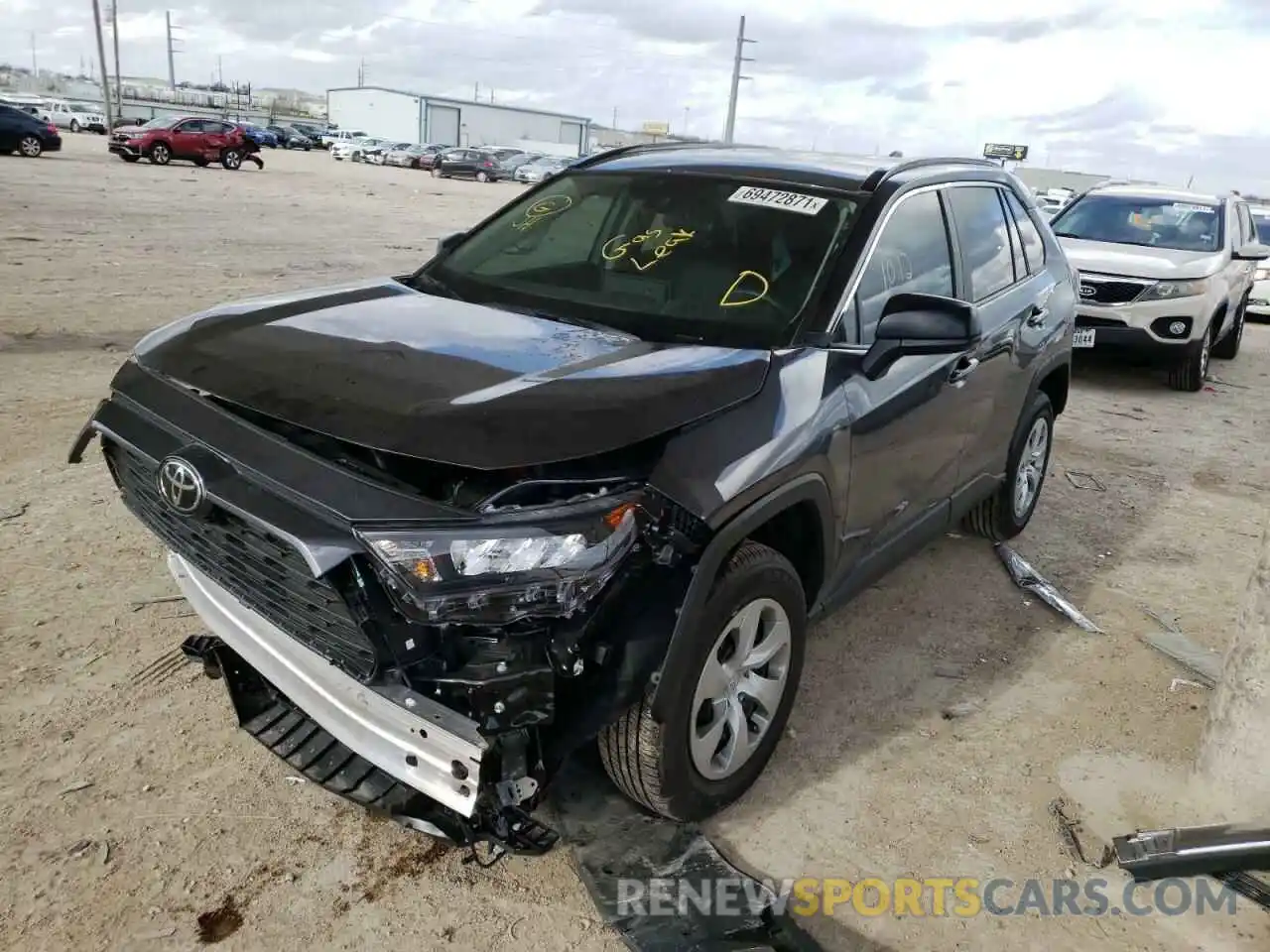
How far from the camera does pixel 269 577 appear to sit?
232 centimetres

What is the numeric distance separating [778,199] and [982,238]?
Result: 46.4 inches

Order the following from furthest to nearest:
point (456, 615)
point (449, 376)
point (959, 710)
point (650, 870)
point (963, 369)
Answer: point (963, 369) < point (959, 710) < point (650, 870) < point (449, 376) < point (456, 615)

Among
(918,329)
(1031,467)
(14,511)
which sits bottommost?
(14,511)

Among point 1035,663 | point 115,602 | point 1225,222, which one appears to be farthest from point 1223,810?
point 1225,222

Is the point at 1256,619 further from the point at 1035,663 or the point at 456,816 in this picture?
the point at 456,816

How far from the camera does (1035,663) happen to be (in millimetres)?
3949

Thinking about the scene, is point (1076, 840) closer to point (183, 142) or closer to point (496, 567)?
point (496, 567)

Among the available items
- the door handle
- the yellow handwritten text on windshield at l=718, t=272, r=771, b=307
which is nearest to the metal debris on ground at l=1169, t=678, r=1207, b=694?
the door handle

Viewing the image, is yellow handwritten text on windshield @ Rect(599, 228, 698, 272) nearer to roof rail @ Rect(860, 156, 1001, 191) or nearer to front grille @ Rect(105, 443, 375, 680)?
roof rail @ Rect(860, 156, 1001, 191)

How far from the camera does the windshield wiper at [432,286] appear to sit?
350 cm

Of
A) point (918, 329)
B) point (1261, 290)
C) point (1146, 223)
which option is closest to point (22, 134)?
point (1146, 223)

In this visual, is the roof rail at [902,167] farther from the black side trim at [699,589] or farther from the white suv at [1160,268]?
the white suv at [1160,268]

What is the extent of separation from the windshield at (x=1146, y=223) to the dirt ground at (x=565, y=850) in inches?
151

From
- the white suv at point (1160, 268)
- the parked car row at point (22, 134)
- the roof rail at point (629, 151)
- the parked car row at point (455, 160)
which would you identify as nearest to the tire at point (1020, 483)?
the roof rail at point (629, 151)
